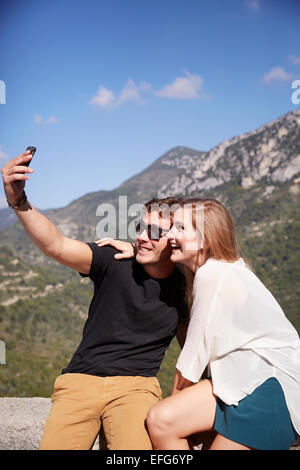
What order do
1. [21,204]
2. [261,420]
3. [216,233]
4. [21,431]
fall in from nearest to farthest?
[261,420] < [21,204] < [216,233] < [21,431]

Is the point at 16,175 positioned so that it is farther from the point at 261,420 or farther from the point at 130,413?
the point at 261,420

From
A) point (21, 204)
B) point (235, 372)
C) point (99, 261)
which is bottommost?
point (235, 372)

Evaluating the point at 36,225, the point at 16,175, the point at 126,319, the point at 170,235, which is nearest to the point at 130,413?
the point at 126,319

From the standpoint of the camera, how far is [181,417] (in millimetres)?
2004

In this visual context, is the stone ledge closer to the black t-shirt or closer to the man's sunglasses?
the black t-shirt

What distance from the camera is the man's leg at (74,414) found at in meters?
2.18

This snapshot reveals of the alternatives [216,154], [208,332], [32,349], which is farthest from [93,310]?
[216,154]

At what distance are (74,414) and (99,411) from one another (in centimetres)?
15

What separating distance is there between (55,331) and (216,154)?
60476 millimetres

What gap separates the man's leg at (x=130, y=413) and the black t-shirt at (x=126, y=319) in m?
0.07

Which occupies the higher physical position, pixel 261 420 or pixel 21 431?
pixel 261 420

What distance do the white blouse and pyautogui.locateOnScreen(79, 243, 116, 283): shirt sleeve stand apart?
678 mm

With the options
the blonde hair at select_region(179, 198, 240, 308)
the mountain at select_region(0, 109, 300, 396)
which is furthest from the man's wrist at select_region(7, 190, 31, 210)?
the mountain at select_region(0, 109, 300, 396)

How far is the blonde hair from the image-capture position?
2.29 metres
